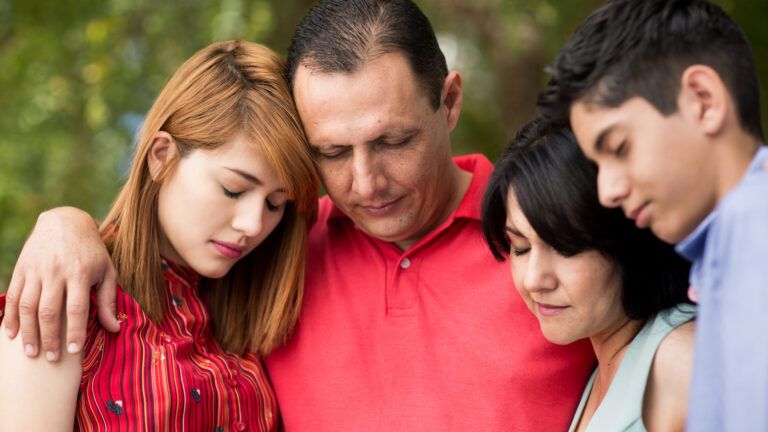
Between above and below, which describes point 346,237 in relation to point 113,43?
below

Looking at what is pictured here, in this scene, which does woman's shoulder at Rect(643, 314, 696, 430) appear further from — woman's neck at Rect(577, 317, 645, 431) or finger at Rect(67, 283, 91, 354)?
finger at Rect(67, 283, 91, 354)

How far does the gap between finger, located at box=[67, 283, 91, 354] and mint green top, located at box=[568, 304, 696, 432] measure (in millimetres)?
1066

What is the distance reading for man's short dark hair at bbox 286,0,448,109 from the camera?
222 cm

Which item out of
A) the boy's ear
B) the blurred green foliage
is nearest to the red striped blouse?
the boy's ear

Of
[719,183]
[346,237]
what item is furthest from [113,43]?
[719,183]

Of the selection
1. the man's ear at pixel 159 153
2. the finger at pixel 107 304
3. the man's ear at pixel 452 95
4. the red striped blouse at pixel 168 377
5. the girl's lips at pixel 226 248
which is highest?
the man's ear at pixel 452 95

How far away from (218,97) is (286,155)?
221 mm

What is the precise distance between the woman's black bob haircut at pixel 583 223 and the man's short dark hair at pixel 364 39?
429mm

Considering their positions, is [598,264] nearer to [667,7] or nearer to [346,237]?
[667,7]

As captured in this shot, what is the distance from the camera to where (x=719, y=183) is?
1.51 meters

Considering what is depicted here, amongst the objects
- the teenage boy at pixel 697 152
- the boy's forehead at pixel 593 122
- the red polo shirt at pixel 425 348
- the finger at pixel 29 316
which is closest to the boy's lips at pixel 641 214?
the teenage boy at pixel 697 152

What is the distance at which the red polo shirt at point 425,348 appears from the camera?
7.17ft

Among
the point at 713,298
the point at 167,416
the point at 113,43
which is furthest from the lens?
the point at 113,43

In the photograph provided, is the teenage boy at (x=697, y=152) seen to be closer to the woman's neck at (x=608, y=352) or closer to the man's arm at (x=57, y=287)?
the woman's neck at (x=608, y=352)
